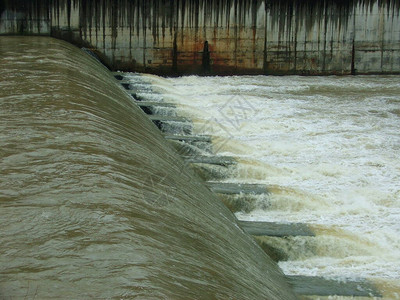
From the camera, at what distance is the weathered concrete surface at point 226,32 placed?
16453 millimetres

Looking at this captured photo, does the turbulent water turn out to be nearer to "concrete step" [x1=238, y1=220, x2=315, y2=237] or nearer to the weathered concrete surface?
"concrete step" [x1=238, y1=220, x2=315, y2=237]

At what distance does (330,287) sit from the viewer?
14.8 feet

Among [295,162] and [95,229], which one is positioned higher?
[95,229]

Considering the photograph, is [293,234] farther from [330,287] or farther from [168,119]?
[168,119]

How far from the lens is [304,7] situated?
17141 mm

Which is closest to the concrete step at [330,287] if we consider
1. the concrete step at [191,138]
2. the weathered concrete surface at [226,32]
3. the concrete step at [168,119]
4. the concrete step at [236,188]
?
the concrete step at [236,188]

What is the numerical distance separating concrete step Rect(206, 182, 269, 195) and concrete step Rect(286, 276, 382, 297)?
1693 mm

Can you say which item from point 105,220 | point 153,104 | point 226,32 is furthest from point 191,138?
point 226,32

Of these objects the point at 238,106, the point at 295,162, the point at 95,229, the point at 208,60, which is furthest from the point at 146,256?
the point at 208,60

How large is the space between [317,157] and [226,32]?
A: 9.22m

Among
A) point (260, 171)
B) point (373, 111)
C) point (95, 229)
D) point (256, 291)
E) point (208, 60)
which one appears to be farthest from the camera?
point (208, 60)

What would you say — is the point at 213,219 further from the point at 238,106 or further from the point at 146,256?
the point at 238,106

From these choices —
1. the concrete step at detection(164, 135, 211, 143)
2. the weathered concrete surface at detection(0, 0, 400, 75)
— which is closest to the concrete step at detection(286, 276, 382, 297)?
the concrete step at detection(164, 135, 211, 143)

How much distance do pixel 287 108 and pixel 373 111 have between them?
5.23 feet
